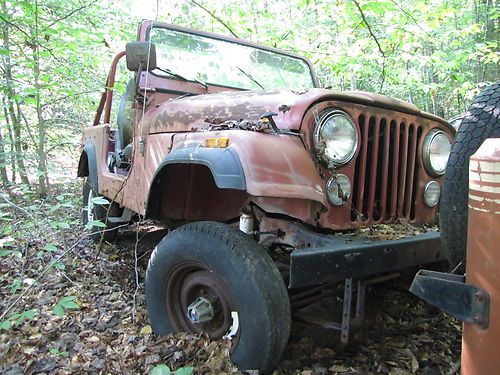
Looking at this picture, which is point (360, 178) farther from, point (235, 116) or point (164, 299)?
point (164, 299)

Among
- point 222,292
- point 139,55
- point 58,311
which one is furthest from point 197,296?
point 139,55

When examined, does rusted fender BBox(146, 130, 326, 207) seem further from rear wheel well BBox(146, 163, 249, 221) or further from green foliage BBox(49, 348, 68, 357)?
green foliage BBox(49, 348, 68, 357)

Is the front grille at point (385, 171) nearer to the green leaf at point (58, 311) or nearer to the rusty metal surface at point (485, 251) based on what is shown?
the rusty metal surface at point (485, 251)

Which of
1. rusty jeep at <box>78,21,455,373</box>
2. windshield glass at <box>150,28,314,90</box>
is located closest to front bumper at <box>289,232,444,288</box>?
rusty jeep at <box>78,21,455,373</box>

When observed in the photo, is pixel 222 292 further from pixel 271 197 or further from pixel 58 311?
pixel 58 311

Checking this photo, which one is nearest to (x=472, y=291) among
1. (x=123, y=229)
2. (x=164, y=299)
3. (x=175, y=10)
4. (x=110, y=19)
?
(x=164, y=299)

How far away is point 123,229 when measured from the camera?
4996 millimetres

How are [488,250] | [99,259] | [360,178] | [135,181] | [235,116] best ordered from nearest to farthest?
1. [488,250]
2. [360,178]
3. [235,116]
4. [135,181]
5. [99,259]

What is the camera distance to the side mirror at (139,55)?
2.84 m

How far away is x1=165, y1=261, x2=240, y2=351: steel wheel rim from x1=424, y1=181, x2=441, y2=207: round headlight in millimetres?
1330

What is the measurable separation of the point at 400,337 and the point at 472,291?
4.88ft

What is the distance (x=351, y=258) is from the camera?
6.17 ft

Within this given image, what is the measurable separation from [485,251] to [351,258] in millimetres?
771

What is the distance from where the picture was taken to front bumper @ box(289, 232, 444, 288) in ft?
6.04
